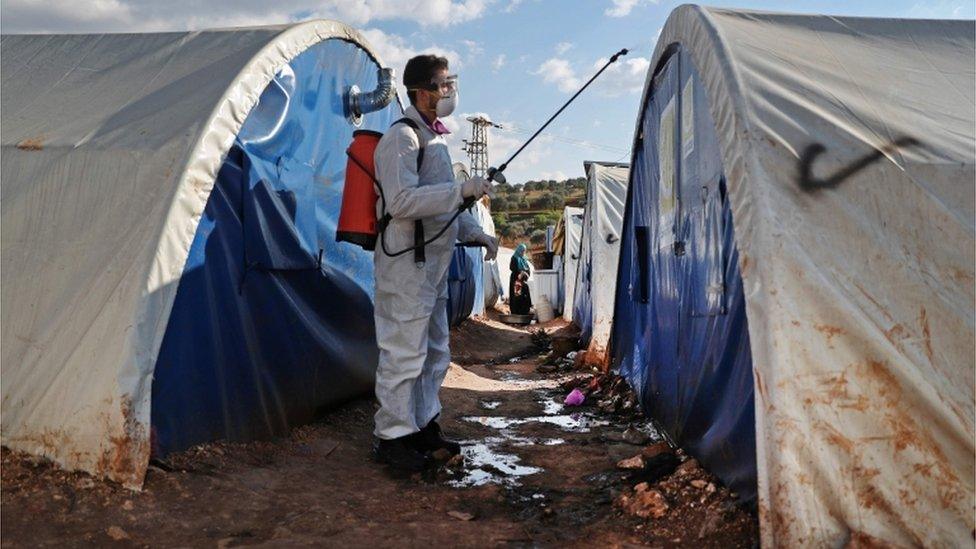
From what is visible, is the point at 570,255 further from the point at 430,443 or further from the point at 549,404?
the point at 430,443

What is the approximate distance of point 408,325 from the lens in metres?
3.86

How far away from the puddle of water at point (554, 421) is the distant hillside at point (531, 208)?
617 inches

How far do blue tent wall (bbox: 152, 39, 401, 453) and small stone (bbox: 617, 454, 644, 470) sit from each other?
5.81 feet

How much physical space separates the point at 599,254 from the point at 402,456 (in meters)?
6.44

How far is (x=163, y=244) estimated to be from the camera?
3.18 meters

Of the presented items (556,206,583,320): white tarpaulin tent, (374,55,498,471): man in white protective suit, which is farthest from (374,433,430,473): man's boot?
(556,206,583,320): white tarpaulin tent

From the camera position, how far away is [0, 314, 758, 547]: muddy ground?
2.77 meters

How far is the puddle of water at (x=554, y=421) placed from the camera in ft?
17.3

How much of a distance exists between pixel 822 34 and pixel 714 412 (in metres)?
1.81

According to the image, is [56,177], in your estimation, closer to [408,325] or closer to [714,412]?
[408,325]

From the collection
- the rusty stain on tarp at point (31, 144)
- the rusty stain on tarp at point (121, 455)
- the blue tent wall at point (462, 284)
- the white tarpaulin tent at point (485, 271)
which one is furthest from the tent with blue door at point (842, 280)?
the white tarpaulin tent at point (485, 271)

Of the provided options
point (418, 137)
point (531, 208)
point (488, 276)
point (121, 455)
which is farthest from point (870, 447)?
point (531, 208)

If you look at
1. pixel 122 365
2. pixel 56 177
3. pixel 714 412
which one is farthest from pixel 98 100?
pixel 714 412

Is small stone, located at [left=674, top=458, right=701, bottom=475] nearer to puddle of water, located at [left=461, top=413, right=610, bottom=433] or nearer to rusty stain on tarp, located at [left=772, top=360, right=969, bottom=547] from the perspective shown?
rusty stain on tarp, located at [left=772, top=360, right=969, bottom=547]
